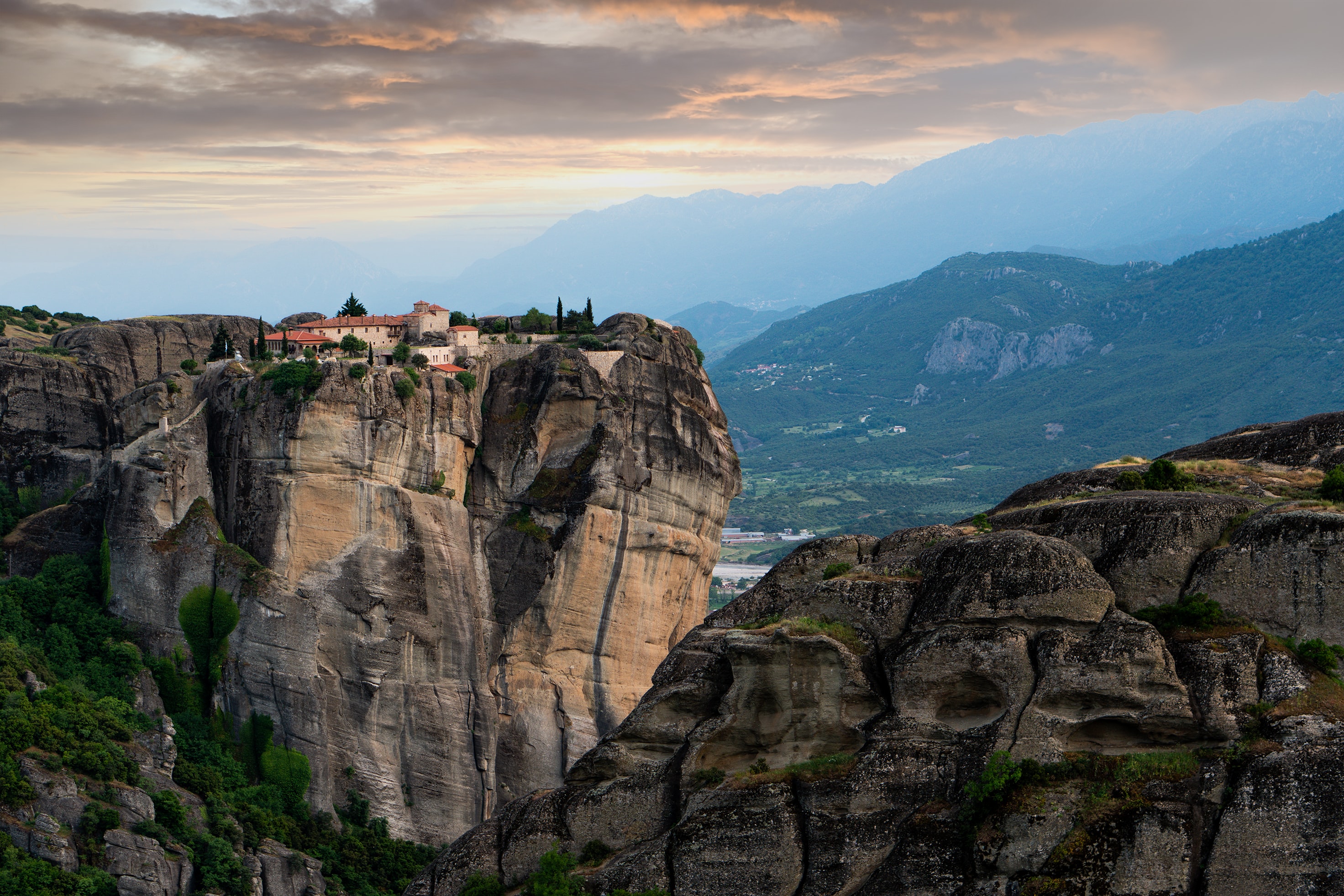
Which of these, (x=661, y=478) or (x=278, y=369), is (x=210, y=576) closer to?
(x=278, y=369)

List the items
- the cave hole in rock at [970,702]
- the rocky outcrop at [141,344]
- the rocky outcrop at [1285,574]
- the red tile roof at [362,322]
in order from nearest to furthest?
1. the rocky outcrop at [1285,574]
2. the cave hole in rock at [970,702]
3. the red tile roof at [362,322]
4. the rocky outcrop at [141,344]

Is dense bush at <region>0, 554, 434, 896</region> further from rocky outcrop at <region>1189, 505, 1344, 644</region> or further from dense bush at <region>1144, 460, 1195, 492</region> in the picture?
rocky outcrop at <region>1189, 505, 1344, 644</region>

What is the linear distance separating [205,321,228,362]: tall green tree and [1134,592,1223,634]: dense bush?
59.1 metres

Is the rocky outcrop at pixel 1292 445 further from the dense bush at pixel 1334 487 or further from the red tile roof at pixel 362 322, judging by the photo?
the red tile roof at pixel 362 322

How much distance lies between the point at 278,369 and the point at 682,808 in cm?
4125

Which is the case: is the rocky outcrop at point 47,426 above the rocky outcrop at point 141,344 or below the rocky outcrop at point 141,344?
below

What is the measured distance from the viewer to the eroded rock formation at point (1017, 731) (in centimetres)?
2756

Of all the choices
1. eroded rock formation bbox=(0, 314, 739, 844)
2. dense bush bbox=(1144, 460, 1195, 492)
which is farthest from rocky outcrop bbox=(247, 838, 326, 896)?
dense bush bbox=(1144, 460, 1195, 492)

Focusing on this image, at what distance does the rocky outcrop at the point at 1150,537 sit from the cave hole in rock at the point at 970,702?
388 centimetres

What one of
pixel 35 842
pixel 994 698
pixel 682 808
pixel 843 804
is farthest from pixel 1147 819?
pixel 35 842

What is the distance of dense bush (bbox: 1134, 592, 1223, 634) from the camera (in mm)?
30203

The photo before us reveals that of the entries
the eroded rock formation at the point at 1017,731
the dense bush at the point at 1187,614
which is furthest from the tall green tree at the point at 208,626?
the dense bush at the point at 1187,614

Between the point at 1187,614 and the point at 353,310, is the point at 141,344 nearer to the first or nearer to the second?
the point at 353,310

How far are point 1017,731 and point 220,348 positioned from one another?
197 ft
